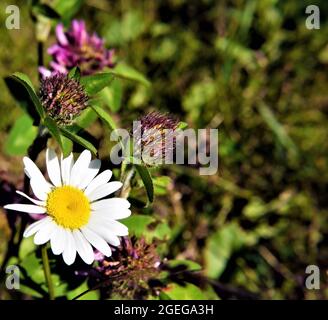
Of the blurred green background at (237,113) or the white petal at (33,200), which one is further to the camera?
the blurred green background at (237,113)

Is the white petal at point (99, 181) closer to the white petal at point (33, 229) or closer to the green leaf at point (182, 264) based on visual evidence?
the white petal at point (33, 229)

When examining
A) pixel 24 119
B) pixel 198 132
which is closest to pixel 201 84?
pixel 198 132

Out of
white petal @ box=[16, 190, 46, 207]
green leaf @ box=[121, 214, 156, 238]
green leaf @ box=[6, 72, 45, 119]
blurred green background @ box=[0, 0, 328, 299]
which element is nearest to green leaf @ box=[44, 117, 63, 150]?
green leaf @ box=[6, 72, 45, 119]

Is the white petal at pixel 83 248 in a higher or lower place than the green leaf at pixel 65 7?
lower

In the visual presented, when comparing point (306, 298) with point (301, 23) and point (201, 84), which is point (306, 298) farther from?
point (301, 23)

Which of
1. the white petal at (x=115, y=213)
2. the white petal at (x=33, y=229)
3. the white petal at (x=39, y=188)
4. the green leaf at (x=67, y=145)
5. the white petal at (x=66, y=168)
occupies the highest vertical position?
the green leaf at (x=67, y=145)

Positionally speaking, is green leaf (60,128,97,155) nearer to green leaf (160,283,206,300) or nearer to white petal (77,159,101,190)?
white petal (77,159,101,190)

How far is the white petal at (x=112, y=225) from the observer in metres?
1.30

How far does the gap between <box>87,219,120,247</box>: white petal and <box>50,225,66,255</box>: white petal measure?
0.22 feet

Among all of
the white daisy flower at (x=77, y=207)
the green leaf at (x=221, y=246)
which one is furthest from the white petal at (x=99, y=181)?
the green leaf at (x=221, y=246)

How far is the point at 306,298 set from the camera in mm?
2254

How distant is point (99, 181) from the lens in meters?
1.37

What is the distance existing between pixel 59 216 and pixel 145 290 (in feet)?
1.24

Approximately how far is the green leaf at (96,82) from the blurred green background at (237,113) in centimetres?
82
